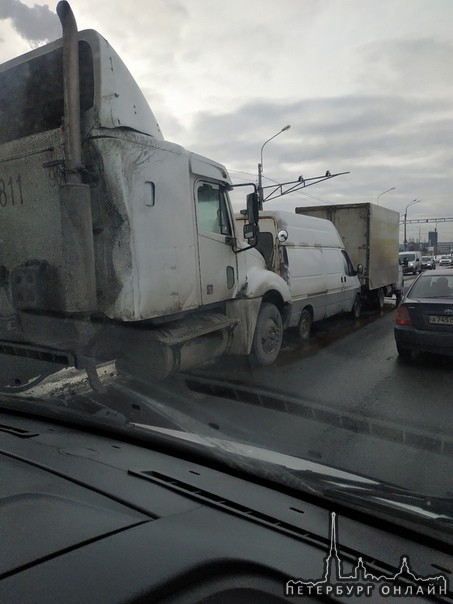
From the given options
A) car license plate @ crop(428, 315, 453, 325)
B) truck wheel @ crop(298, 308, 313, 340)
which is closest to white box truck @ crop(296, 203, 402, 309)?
truck wheel @ crop(298, 308, 313, 340)

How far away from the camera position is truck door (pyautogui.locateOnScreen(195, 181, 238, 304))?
552cm

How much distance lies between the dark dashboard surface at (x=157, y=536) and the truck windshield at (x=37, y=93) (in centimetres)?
336

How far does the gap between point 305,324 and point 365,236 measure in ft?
17.5

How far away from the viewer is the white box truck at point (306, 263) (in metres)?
8.48

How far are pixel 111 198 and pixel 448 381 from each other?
4.81m

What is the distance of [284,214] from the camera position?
8.91m

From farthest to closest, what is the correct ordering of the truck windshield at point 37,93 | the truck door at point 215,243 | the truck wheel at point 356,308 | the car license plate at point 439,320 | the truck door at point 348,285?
the truck wheel at point 356,308 < the truck door at point 348,285 < the car license plate at point 439,320 < the truck door at point 215,243 < the truck windshield at point 37,93

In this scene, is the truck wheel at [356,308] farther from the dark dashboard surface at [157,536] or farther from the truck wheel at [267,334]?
the dark dashboard surface at [157,536]

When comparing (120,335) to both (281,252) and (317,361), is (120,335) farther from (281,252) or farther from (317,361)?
(281,252)

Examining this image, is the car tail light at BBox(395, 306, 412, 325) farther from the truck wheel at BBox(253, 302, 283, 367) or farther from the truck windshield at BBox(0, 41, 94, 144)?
the truck windshield at BBox(0, 41, 94, 144)

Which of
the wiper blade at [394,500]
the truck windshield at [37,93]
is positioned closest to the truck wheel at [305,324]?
the truck windshield at [37,93]

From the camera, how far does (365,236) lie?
44.2ft

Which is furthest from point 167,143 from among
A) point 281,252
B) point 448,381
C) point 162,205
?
point 448,381

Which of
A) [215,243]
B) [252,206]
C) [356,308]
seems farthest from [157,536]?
[356,308]
